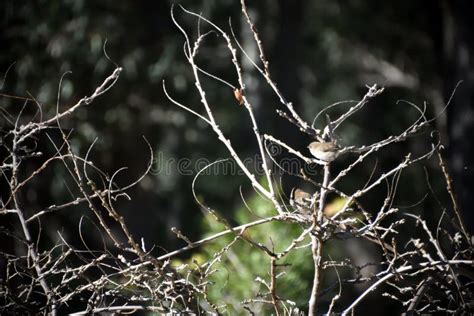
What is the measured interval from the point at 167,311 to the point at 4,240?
328 cm

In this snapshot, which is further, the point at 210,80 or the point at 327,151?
the point at 210,80

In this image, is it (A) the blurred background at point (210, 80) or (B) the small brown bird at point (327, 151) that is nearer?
(B) the small brown bird at point (327, 151)

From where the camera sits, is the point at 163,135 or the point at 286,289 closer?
the point at 286,289

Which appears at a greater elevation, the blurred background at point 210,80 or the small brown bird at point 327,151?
the small brown bird at point 327,151

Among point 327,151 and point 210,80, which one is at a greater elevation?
point 327,151

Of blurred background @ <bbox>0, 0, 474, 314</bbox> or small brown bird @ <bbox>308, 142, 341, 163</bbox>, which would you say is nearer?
small brown bird @ <bbox>308, 142, 341, 163</bbox>

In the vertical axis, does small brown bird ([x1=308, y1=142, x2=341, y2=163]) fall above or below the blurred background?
above

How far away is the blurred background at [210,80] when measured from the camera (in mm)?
8211

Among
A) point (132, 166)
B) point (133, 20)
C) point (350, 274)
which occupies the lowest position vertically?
point (350, 274)

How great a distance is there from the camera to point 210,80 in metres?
10.7

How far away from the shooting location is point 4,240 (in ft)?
19.0

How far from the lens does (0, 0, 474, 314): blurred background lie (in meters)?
8.21

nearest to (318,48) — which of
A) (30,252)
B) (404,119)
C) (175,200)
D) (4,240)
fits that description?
(404,119)

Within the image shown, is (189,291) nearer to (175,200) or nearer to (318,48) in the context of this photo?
(175,200)
